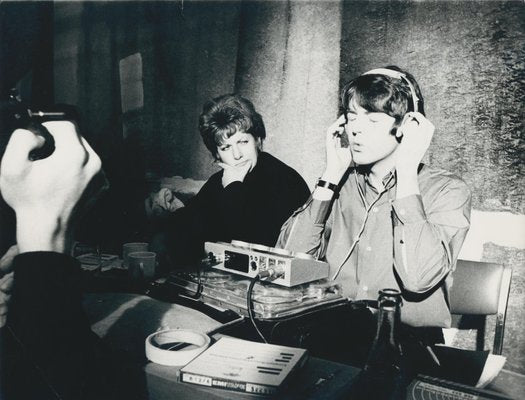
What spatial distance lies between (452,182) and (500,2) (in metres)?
0.93

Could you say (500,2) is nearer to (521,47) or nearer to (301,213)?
(521,47)

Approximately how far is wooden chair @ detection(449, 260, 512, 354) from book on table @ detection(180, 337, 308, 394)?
1278 mm

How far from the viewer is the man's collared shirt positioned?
158 centimetres

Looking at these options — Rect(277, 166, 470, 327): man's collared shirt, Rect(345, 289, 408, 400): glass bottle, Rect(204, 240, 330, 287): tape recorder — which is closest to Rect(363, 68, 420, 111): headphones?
Rect(277, 166, 470, 327): man's collared shirt

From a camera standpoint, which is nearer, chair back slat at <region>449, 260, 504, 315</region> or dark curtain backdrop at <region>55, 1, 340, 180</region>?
chair back slat at <region>449, 260, 504, 315</region>

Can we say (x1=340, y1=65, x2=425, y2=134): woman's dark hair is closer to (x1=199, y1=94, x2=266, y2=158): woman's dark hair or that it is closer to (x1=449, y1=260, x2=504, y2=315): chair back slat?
(x1=449, y1=260, x2=504, y2=315): chair back slat

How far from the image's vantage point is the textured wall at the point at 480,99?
2029 mm

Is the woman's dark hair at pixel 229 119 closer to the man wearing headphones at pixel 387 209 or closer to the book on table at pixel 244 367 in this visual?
the man wearing headphones at pixel 387 209

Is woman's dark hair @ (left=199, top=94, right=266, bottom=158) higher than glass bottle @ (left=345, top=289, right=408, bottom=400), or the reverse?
woman's dark hair @ (left=199, top=94, right=266, bottom=158)

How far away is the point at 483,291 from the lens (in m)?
1.89

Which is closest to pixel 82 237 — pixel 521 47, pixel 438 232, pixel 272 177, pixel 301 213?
pixel 272 177

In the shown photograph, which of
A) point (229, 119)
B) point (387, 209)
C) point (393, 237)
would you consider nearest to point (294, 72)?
point (229, 119)

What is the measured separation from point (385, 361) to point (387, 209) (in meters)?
1.06

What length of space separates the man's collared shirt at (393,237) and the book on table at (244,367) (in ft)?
2.69
